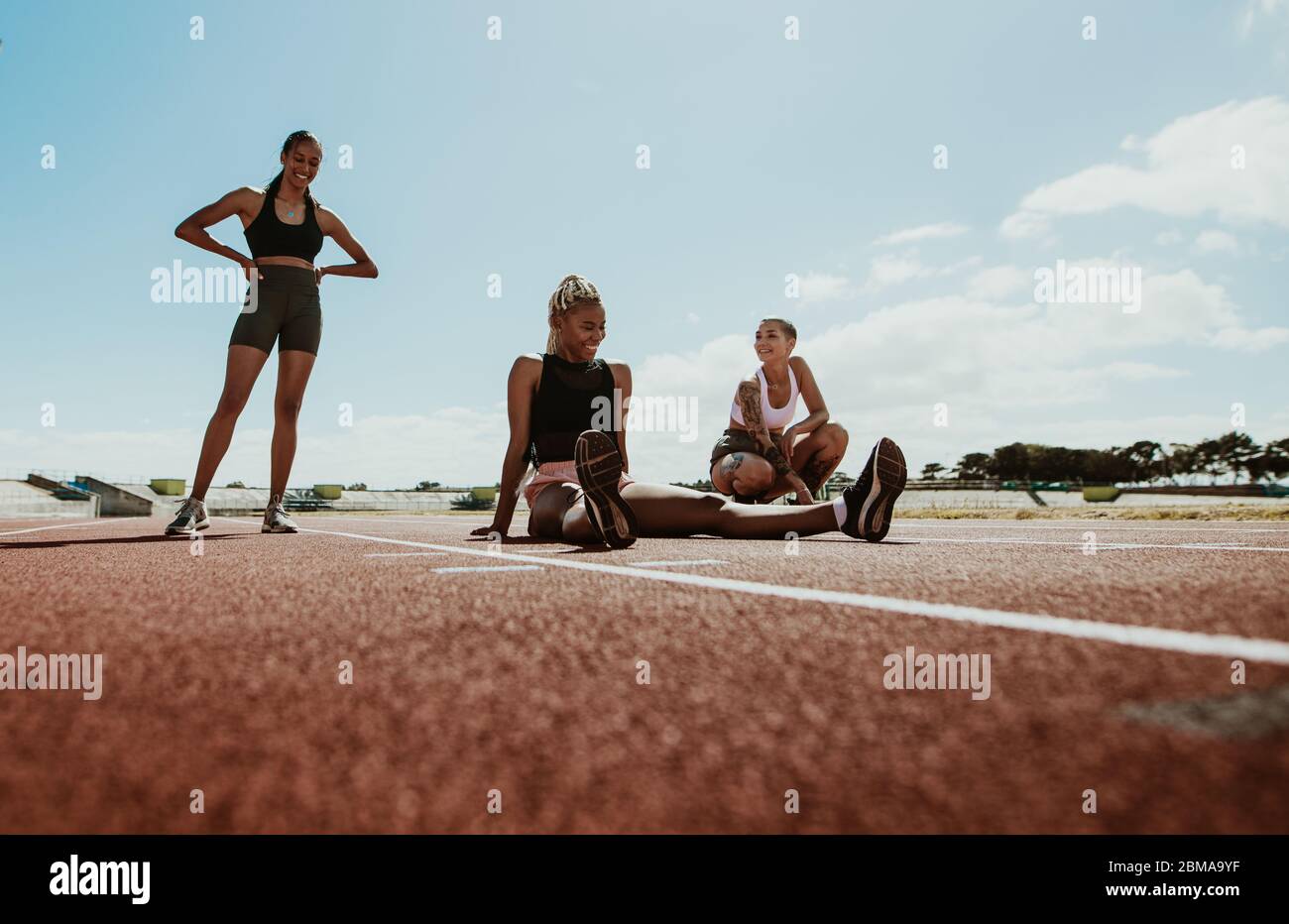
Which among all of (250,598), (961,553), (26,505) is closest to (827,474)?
→ (961,553)

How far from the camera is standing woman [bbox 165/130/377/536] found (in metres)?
4.67

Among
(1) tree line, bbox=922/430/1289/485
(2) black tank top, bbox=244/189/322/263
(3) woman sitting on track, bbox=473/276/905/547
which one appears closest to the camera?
(3) woman sitting on track, bbox=473/276/905/547

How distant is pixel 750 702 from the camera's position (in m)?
0.88

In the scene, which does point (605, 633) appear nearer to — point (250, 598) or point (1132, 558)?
point (250, 598)

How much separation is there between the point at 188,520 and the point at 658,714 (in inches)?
176

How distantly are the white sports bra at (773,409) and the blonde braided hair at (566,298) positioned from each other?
1.93 metres

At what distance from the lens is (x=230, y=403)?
4.64 m

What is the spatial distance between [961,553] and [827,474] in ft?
11.3

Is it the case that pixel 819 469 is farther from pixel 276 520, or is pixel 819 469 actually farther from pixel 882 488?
pixel 276 520

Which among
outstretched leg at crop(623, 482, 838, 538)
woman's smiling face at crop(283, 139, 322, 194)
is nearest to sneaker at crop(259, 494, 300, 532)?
woman's smiling face at crop(283, 139, 322, 194)

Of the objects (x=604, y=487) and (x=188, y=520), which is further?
(x=188, y=520)

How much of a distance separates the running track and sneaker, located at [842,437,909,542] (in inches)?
54.5

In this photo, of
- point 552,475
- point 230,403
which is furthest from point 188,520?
point 552,475

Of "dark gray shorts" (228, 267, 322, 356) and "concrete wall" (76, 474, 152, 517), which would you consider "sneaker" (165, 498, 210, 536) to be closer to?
"dark gray shorts" (228, 267, 322, 356)
